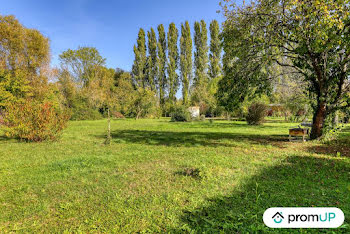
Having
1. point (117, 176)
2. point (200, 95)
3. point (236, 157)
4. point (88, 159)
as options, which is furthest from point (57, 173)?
point (200, 95)

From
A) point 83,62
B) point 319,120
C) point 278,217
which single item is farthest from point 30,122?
point 83,62

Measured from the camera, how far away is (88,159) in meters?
5.74

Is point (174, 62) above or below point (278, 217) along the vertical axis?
above

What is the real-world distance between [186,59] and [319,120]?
113 feet

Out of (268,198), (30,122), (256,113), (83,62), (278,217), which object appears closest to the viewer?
(278,217)

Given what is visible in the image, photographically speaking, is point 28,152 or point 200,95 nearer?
point 28,152

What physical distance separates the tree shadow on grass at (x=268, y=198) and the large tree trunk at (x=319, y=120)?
4.04m

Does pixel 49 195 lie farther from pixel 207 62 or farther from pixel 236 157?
pixel 207 62

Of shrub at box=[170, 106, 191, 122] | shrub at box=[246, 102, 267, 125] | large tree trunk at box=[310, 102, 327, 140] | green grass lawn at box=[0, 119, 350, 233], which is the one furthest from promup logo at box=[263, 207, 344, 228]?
shrub at box=[170, 106, 191, 122]

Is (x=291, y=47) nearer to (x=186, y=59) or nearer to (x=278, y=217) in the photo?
(x=278, y=217)

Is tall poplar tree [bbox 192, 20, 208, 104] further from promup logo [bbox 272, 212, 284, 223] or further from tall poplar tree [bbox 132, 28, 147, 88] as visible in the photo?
promup logo [bbox 272, 212, 284, 223]

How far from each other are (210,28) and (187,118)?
77.2 feet

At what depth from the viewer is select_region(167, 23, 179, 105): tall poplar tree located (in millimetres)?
40281

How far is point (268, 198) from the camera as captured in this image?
310 cm
